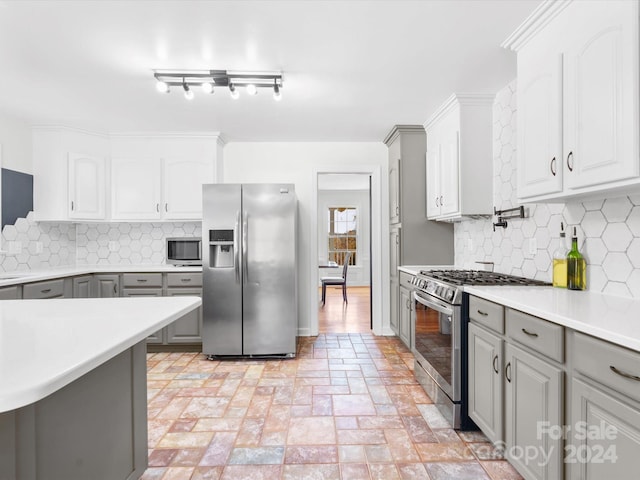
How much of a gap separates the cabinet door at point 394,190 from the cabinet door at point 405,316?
85cm

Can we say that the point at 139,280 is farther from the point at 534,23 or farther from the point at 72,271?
the point at 534,23

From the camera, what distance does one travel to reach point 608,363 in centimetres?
118

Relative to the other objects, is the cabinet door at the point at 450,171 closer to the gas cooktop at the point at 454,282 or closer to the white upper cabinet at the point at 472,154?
the white upper cabinet at the point at 472,154

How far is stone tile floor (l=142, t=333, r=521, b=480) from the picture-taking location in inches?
74.0

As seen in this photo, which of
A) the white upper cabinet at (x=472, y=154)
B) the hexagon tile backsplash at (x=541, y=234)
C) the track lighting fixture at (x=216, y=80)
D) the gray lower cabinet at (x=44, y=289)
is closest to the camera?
the hexagon tile backsplash at (x=541, y=234)

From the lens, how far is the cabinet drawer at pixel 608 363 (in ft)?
3.55

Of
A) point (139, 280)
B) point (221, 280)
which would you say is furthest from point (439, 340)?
point (139, 280)

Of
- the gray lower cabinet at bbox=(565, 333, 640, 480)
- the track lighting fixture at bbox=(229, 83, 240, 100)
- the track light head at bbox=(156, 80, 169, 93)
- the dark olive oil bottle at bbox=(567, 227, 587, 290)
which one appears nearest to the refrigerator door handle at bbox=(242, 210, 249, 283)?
the track lighting fixture at bbox=(229, 83, 240, 100)

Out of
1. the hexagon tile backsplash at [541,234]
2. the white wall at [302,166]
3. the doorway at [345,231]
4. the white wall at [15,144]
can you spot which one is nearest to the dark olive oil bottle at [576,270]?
the hexagon tile backsplash at [541,234]

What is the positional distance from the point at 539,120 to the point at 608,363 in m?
1.34

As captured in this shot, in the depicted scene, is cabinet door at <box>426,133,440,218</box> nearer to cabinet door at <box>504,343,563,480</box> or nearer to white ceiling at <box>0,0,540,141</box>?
white ceiling at <box>0,0,540,141</box>

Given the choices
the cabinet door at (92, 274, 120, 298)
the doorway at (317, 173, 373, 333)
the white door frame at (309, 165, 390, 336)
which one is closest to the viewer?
the cabinet door at (92, 274, 120, 298)

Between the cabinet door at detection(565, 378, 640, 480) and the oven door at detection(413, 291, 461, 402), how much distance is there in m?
0.89

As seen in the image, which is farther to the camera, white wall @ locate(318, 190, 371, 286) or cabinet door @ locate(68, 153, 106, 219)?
white wall @ locate(318, 190, 371, 286)
